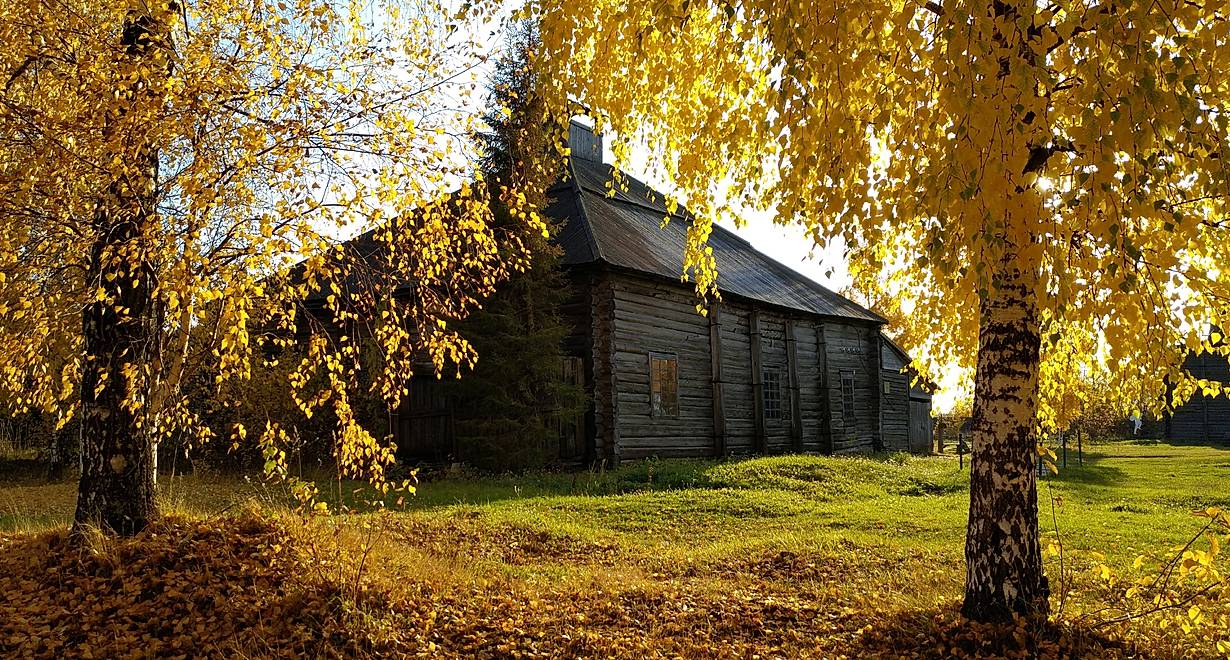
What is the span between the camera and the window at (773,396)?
805 inches

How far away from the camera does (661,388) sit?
16984 mm

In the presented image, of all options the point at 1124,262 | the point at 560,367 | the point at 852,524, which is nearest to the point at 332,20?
the point at 1124,262

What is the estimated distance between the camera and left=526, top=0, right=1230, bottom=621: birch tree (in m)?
2.67

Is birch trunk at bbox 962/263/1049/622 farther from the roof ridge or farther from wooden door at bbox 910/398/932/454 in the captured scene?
wooden door at bbox 910/398/932/454

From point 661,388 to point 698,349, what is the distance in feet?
5.55

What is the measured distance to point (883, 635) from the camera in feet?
16.3

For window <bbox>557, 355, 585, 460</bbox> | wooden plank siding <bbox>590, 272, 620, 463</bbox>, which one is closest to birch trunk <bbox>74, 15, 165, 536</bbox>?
window <bbox>557, 355, 585, 460</bbox>

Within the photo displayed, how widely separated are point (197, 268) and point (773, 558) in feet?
18.4

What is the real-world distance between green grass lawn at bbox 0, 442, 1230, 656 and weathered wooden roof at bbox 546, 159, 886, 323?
4.26 m

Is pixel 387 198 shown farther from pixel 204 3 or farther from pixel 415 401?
pixel 415 401

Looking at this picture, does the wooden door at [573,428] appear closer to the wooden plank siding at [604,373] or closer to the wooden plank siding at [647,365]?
the wooden plank siding at [604,373]

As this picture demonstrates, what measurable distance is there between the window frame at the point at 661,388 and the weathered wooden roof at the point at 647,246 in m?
1.73

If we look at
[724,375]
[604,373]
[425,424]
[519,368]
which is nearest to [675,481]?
[604,373]

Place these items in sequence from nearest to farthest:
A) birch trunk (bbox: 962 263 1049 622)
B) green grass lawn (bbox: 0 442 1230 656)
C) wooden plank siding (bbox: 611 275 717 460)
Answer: birch trunk (bbox: 962 263 1049 622)
green grass lawn (bbox: 0 442 1230 656)
wooden plank siding (bbox: 611 275 717 460)
